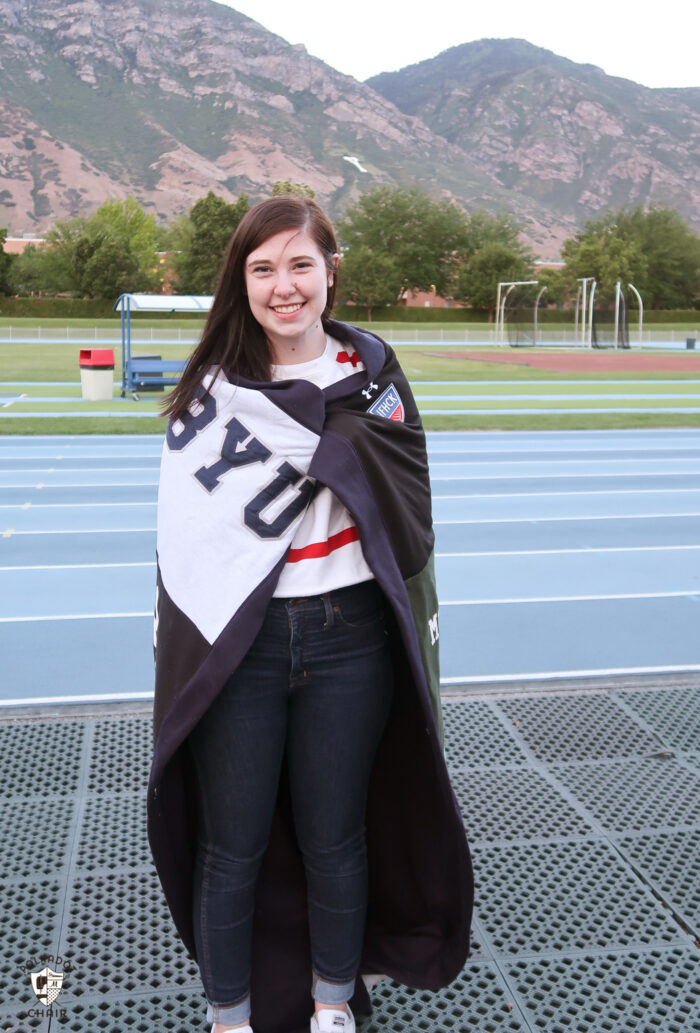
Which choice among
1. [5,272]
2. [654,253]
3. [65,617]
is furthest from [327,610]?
[654,253]

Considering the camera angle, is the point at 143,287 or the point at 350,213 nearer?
the point at 143,287

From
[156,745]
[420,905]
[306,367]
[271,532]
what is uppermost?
[306,367]

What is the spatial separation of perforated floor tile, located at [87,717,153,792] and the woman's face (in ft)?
6.97

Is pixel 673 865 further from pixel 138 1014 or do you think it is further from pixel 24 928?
pixel 24 928

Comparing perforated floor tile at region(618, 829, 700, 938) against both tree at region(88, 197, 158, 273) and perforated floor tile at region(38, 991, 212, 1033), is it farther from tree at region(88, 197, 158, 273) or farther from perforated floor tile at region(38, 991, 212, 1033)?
tree at region(88, 197, 158, 273)

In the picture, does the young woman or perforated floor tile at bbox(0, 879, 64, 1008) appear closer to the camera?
the young woman

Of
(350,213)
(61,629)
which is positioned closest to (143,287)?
(350,213)

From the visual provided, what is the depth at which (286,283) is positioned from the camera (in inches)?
83.1

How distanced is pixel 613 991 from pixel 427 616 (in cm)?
115

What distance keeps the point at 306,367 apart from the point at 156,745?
32.1 inches

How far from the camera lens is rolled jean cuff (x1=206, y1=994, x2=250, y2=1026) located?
2.31 metres

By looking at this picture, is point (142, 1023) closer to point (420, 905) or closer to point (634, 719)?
point (420, 905)

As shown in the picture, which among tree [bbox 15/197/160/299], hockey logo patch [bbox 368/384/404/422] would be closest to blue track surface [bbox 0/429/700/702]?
hockey logo patch [bbox 368/384/404/422]

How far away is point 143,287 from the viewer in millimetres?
71688
